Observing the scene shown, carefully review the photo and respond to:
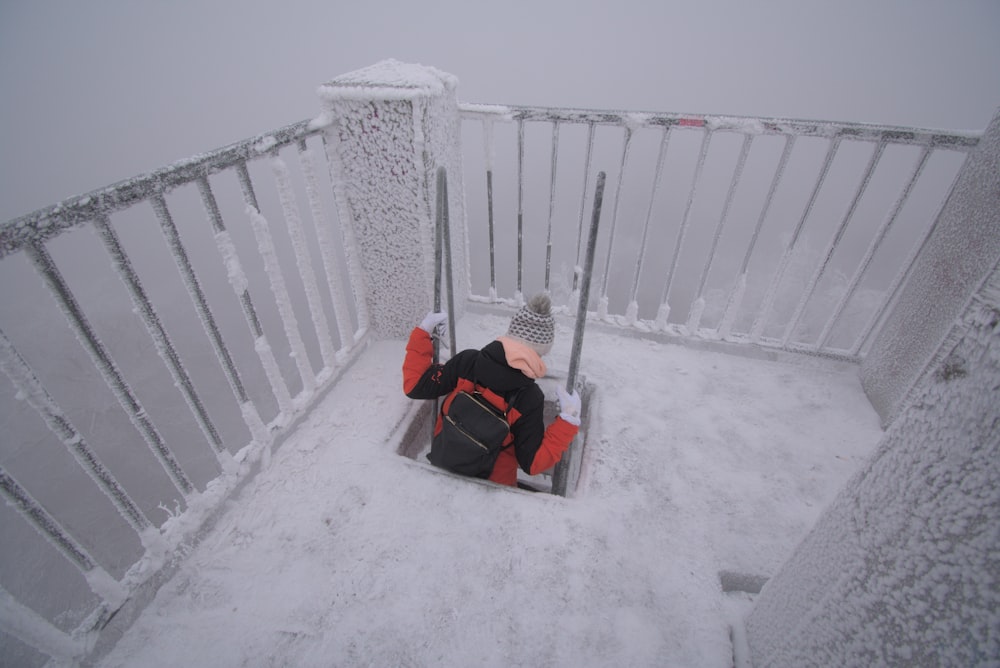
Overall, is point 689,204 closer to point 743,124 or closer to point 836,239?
point 743,124

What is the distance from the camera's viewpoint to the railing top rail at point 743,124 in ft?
6.70

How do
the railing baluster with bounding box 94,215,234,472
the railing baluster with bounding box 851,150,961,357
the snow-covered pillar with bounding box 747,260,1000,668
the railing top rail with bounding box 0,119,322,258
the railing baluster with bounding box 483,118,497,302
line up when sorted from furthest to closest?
the railing baluster with bounding box 483,118,497,302, the railing baluster with bounding box 851,150,961,357, the railing baluster with bounding box 94,215,234,472, the railing top rail with bounding box 0,119,322,258, the snow-covered pillar with bounding box 747,260,1000,668

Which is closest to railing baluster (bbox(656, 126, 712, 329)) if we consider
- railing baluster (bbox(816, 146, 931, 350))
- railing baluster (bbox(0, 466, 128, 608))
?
railing baluster (bbox(816, 146, 931, 350))

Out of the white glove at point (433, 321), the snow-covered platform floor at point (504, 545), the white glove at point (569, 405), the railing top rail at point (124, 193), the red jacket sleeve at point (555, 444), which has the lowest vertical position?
the snow-covered platform floor at point (504, 545)

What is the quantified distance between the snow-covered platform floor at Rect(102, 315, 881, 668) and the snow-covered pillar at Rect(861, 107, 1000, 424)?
0.28 m

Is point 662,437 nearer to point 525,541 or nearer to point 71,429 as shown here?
point 525,541

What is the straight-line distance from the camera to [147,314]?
151cm

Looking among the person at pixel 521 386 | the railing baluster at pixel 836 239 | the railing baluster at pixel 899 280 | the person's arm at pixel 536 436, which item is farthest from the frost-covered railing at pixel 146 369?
the railing baluster at pixel 899 280

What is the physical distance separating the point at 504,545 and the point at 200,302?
5.14 feet

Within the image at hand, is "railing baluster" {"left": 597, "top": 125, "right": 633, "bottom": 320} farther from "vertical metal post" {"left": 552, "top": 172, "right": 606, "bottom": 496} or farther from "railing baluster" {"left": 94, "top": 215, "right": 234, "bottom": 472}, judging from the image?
"railing baluster" {"left": 94, "top": 215, "right": 234, "bottom": 472}

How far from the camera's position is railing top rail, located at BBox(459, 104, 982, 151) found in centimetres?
204

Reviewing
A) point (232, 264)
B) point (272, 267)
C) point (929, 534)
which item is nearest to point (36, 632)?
point (232, 264)

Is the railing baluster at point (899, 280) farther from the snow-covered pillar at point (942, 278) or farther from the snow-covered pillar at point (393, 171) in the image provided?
the snow-covered pillar at point (393, 171)

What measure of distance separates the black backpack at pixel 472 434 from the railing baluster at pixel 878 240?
2.18 meters
